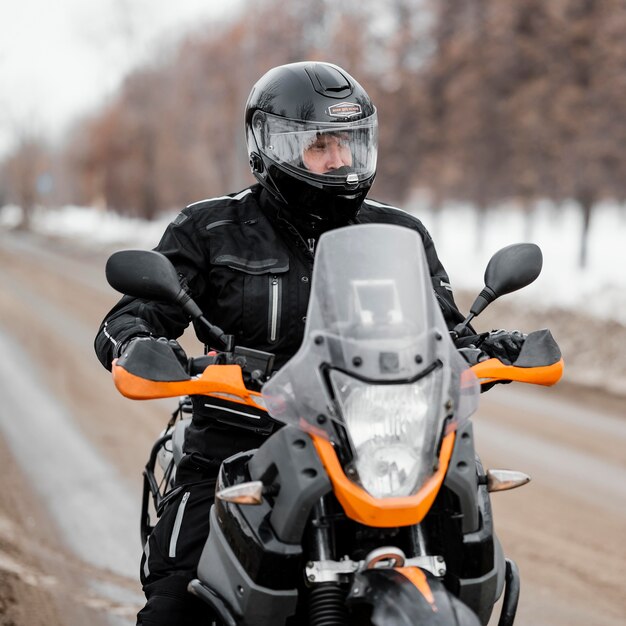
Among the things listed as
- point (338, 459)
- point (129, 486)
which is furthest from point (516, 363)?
point (129, 486)

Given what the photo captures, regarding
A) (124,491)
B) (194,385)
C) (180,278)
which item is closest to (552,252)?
(124,491)

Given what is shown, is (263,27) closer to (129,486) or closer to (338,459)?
(129,486)

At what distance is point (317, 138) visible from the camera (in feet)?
8.96

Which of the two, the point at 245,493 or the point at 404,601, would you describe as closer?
the point at 404,601

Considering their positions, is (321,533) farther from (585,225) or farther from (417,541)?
(585,225)

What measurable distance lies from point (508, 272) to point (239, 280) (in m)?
0.85

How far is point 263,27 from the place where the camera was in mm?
26719

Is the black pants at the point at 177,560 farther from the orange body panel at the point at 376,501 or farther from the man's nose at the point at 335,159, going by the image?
the man's nose at the point at 335,159

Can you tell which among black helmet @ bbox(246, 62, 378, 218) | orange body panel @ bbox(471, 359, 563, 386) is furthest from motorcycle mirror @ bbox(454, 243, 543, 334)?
black helmet @ bbox(246, 62, 378, 218)

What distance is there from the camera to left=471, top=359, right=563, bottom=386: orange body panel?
7.46ft

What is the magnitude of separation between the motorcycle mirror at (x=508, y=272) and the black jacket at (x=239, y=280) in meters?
0.43

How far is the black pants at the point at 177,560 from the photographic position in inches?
96.2

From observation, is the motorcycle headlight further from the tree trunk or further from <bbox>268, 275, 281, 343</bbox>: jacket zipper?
the tree trunk

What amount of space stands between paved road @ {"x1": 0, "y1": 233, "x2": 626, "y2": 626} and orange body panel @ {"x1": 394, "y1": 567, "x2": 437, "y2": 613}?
247cm
